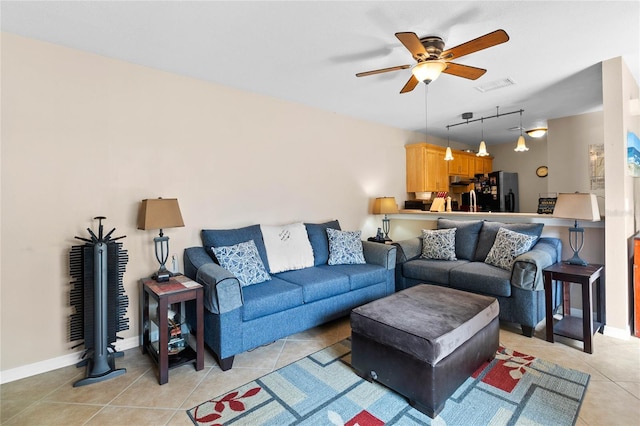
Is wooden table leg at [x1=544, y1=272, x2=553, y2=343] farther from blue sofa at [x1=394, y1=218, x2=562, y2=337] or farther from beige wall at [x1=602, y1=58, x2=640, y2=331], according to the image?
beige wall at [x1=602, y1=58, x2=640, y2=331]

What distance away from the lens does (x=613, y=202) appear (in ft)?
9.04

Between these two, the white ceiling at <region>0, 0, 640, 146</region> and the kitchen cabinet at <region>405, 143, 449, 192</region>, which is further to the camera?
the kitchen cabinet at <region>405, 143, 449, 192</region>

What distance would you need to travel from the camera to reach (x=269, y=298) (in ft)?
8.21

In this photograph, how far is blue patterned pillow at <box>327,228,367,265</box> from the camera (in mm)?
3539

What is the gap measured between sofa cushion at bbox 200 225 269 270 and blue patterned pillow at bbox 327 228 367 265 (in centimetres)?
82

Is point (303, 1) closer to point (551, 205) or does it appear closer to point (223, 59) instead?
point (223, 59)

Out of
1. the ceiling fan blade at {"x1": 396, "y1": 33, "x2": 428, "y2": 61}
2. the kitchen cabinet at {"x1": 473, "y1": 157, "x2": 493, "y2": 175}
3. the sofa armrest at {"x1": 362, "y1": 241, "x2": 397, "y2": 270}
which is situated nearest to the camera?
the ceiling fan blade at {"x1": 396, "y1": 33, "x2": 428, "y2": 61}

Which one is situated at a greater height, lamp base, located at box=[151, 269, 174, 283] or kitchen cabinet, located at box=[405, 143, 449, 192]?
kitchen cabinet, located at box=[405, 143, 449, 192]

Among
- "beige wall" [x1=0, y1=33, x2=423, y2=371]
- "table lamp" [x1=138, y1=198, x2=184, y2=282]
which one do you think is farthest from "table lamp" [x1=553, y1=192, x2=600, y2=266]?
"table lamp" [x1=138, y1=198, x2=184, y2=282]

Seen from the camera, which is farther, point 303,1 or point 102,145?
point 102,145

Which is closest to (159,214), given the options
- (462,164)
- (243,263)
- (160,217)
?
(160,217)

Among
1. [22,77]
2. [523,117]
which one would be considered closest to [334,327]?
[22,77]

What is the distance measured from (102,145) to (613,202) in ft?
14.8

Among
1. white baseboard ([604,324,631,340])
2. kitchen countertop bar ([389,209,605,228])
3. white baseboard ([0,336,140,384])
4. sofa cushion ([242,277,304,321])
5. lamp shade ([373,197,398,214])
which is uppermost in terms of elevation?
lamp shade ([373,197,398,214])
